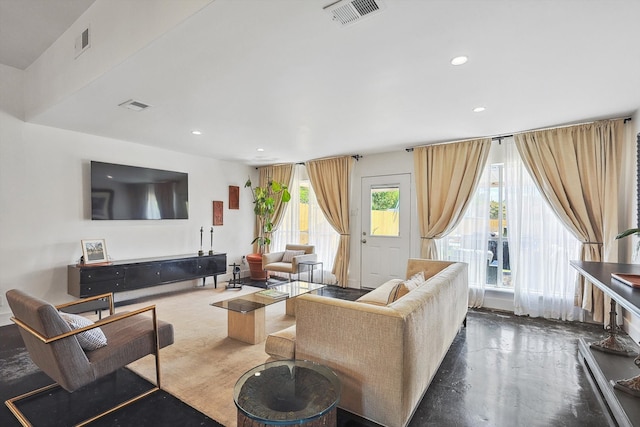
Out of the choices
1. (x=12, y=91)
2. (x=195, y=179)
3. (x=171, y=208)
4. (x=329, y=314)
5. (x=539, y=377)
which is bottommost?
(x=539, y=377)

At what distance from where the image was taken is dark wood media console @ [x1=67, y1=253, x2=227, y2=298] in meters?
4.03

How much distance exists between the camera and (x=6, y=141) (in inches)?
147

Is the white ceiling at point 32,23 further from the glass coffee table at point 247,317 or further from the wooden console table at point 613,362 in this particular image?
the wooden console table at point 613,362

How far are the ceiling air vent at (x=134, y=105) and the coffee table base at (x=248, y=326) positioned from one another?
2422 mm

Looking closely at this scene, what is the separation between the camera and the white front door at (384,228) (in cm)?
524

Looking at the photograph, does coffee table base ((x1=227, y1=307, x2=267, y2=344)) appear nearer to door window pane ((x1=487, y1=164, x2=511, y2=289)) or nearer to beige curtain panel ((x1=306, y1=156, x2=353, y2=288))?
beige curtain panel ((x1=306, y1=156, x2=353, y2=288))

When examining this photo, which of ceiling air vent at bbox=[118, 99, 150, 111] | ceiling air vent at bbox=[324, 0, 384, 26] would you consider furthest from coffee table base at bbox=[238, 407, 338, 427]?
ceiling air vent at bbox=[118, 99, 150, 111]

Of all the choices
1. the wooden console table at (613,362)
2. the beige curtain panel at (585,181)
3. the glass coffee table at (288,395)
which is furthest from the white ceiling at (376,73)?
the glass coffee table at (288,395)

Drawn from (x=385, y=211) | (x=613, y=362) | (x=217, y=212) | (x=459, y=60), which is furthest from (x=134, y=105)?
(x=613, y=362)

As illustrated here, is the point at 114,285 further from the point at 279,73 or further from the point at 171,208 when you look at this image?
the point at 279,73

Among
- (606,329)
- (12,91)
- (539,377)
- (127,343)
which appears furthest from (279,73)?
(606,329)

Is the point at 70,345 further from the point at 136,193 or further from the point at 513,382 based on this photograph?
the point at 136,193

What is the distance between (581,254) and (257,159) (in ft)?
17.7

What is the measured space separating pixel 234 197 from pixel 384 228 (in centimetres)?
331
